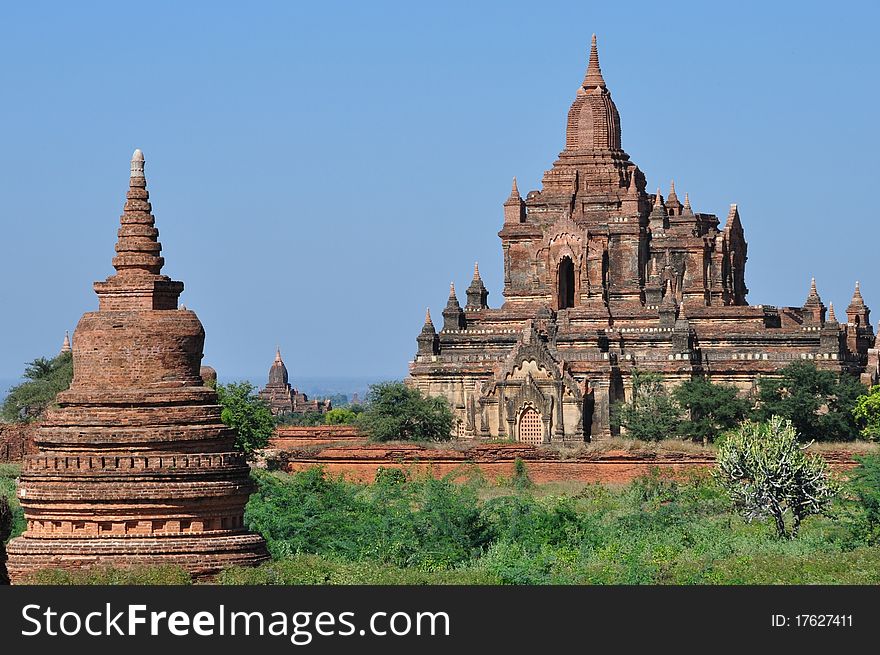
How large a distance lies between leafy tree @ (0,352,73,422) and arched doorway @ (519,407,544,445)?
1085 cm

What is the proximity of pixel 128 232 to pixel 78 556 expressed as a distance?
11.9ft

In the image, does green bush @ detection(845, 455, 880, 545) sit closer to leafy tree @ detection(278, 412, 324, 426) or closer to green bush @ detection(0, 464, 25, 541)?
green bush @ detection(0, 464, 25, 541)

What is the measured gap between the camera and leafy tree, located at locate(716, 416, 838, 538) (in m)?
41.3

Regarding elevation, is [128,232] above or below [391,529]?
above

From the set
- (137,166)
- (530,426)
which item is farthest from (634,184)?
(137,166)

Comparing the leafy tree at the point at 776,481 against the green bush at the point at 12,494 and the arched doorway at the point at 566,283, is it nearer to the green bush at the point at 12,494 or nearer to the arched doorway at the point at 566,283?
the green bush at the point at 12,494

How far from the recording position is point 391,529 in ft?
119

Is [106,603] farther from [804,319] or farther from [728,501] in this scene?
[804,319]

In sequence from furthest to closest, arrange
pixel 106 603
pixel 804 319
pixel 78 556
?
pixel 804 319 → pixel 78 556 → pixel 106 603

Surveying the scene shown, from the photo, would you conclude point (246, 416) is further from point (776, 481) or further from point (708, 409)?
point (776, 481)

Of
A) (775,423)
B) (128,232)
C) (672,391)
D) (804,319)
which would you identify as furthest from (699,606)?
(804,319)

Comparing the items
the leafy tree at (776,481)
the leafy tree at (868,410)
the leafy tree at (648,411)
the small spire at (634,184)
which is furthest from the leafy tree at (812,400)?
the leafy tree at (776,481)

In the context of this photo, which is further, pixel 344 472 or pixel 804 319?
pixel 804 319

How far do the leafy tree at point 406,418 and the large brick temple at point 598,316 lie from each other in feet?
4.64
